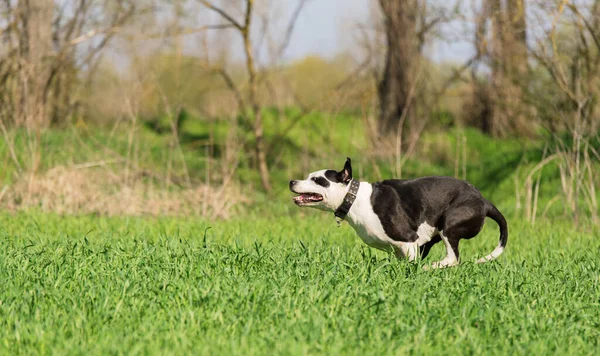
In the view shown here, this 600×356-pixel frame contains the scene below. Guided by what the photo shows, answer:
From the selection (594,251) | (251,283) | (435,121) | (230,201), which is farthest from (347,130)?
(251,283)

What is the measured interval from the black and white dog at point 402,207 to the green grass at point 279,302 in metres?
0.24

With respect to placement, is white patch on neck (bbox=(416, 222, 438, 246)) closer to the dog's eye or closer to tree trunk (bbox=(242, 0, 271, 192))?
the dog's eye

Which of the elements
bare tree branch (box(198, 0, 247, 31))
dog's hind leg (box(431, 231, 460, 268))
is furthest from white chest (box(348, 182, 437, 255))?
bare tree branch (box(198, 0, 247, 31))

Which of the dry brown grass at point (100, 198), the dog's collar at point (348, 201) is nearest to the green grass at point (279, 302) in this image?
the dog's collar at point (348, 201)

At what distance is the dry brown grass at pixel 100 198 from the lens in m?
10.4

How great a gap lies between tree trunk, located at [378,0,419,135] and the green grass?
9349 mm

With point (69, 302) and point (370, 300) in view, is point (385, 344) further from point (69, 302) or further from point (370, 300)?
point (69, 302)

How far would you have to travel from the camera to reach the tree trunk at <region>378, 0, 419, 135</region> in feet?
51.5

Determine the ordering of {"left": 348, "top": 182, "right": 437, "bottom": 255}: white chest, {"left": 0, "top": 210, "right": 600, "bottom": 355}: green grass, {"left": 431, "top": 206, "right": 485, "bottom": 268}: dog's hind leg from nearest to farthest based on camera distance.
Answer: {"left": 0, "top": 210, "right": 600, "bottom": 355}: green grass → {"left": 348, "top": 182, "right": 437, "bottom": 255}: white chest → {"left": 431, "top": 206, "right": 485, "bottom": 268}: dog's hind leg

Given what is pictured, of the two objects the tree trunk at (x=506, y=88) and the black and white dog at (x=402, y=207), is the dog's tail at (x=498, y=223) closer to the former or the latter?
the black and white dog at (x=402, y=207)

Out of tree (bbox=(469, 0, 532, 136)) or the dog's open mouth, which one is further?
tree (bbox=(469, 0, 532, 136))

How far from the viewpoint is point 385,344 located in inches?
171

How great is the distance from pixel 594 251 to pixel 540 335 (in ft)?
10.0

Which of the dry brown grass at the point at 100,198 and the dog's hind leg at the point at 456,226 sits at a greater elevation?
the dog's hind leg at the point at 456,226
